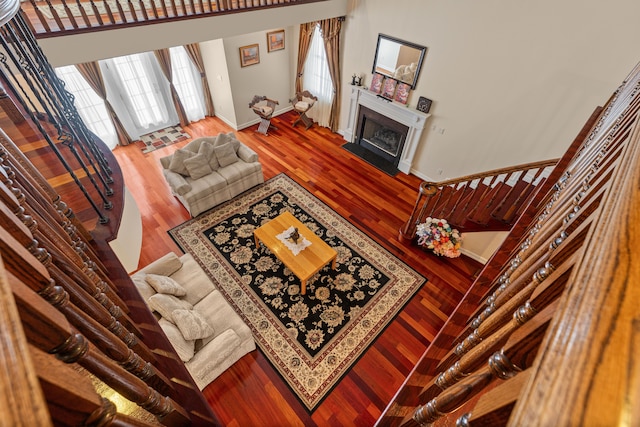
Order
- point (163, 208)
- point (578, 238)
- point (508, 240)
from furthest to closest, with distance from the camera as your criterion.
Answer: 1. point (163, 208)
2. point (508, 240)
3. point (578, 238)

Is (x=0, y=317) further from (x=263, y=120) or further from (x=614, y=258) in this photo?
(x=263, y=120)

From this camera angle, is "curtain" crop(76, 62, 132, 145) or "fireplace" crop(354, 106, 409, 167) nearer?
"curtain" crop(76, 62, 132, 145)

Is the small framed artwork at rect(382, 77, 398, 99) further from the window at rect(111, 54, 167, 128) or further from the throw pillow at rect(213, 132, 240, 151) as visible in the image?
the window at rect(111, 54, 167, 128)

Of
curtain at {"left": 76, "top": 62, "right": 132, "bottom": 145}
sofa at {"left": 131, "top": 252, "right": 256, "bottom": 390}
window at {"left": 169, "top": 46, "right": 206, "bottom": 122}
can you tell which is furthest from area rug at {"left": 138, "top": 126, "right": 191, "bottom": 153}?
sofa at {"left": 131, "top": 252, "right": 256, "bottom": 390}

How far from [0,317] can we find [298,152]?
246 inches

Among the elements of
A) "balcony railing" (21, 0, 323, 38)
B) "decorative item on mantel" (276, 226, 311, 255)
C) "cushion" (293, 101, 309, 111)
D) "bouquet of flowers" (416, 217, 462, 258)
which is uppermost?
"balcony railing" (21, 0, 323, 38)

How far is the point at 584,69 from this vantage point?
11.4 ft

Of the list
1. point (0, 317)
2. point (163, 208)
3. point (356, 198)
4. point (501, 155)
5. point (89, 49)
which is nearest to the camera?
point (0, 317)

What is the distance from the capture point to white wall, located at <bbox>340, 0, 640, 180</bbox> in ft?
10.9

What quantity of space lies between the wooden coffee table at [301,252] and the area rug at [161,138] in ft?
11.9

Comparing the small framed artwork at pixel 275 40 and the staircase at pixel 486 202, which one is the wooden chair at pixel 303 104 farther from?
the staircase at pixel 486 202

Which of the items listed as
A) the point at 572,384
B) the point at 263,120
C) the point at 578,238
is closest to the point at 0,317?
the point at 572,384

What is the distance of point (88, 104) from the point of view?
17.8 ft

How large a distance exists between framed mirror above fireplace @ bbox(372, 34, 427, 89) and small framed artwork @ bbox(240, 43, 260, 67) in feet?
8.64
